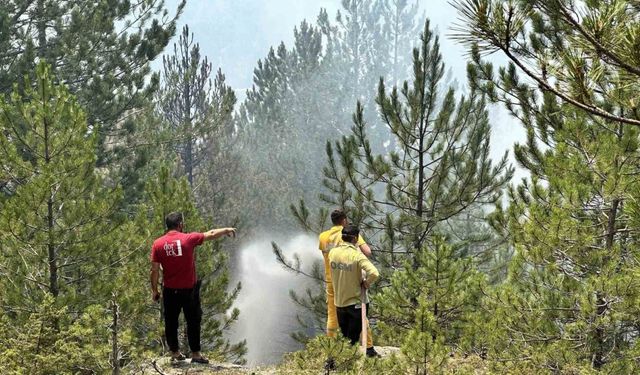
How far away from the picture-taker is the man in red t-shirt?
527 centimetres

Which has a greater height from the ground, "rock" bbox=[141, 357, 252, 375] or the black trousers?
the black trousers

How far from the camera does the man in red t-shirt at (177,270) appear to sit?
5270 mm

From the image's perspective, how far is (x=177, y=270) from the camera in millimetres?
5328

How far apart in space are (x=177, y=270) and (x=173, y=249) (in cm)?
20

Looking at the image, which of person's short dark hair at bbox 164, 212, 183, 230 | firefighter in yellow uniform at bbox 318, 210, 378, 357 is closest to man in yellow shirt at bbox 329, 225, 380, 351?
firefighter in yellow uniform at bbox 318, 210, 378, 357

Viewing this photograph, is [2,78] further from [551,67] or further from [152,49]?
[551,67]

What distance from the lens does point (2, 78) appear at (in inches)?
512

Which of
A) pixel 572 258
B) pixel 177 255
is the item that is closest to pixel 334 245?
pixel 177 255

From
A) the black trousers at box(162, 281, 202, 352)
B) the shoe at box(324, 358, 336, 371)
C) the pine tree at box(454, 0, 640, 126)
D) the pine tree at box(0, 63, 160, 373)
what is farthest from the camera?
the pine tree at box(0, 63, 160, 373)

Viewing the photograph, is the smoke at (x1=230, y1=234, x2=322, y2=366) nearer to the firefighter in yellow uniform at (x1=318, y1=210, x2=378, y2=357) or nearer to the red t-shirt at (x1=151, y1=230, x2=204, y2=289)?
the firefighter in yellow uniform at (x1=318, y1=210, x2=378, y2=357)

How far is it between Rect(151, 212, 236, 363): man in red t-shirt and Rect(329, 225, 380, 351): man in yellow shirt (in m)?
0.96

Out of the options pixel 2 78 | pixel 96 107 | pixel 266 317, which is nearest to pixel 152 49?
pixel 96 107

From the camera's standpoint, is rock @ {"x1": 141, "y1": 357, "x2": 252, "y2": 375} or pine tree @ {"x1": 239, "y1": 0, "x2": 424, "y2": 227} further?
pine tree @ {"x1": 239, "y1": 0, "x2": 424, "y2": 227}

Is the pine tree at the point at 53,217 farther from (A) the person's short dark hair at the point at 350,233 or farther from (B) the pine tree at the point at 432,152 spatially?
(B) the pine tree at the point at 432,152
